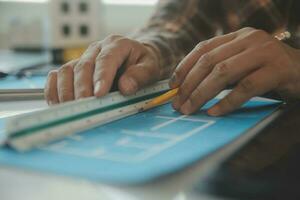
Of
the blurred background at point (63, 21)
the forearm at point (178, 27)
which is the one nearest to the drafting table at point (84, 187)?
the forearm at point (178, 27)

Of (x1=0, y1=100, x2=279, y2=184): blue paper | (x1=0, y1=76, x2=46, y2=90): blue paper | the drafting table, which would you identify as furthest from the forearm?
the drafting table

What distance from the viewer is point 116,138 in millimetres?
477

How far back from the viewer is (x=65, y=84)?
66cm

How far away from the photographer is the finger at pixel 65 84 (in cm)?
65

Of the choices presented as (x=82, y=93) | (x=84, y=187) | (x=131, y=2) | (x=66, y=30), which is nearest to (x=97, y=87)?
(x=82, y=93)

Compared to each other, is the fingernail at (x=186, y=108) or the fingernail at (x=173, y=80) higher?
the fingernail at (x=173, y=80)

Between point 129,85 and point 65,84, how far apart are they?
11 cm

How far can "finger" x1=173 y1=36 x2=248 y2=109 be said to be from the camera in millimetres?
616

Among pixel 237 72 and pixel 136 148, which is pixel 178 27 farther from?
pixel 136 148

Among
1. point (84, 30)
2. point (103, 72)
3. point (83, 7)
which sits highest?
point (103, 72)

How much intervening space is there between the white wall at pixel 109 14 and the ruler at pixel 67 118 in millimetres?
1581

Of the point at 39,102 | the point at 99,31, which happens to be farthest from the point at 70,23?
Answer: the point at 39,102

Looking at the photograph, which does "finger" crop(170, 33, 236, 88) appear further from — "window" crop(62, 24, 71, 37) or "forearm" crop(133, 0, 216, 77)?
"window" crop(62, 24, 71, 37)

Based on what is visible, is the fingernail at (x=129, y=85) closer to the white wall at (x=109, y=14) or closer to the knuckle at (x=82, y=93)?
the knuckle at (x=82, y=93)
